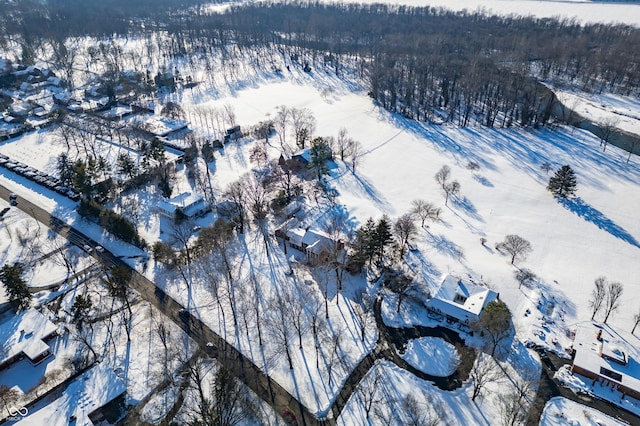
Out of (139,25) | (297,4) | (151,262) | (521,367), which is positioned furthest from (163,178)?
(297,4)

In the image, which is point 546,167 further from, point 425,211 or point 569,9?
point 569,9

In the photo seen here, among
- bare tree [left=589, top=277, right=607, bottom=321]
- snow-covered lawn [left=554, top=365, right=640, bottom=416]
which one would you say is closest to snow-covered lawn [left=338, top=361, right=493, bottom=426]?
snow-covered lawn [left=554, top=365, right=640, bottom=416]

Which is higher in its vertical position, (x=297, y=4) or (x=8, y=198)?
(x=297, y=4)

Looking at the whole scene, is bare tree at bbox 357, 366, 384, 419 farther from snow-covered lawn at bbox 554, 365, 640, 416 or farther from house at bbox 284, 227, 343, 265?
snow-covered lawn at bbox 554, 365, 640, 416

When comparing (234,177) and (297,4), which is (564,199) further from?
(297,4)

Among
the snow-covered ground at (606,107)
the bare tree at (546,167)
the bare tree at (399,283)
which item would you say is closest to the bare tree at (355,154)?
the bare tree at (399,283)

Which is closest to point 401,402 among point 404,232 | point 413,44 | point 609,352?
point 609,352
